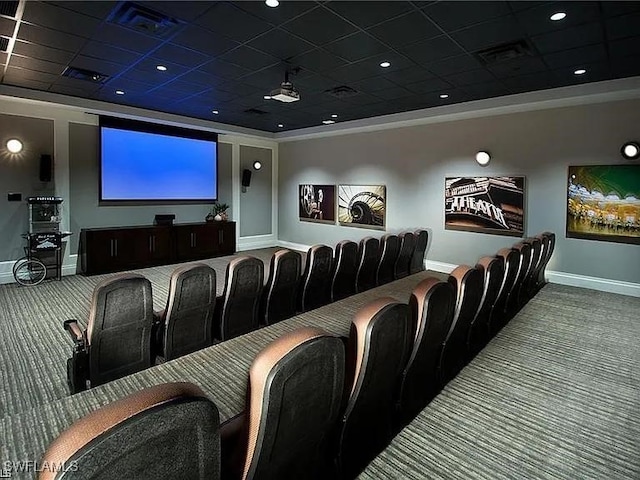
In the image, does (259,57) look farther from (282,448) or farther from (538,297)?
(538,297)

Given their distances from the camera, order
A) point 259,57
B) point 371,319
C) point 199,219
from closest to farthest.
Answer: point 371,319
point 259,57
point 199,219

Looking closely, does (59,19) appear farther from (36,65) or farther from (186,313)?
(186,313)

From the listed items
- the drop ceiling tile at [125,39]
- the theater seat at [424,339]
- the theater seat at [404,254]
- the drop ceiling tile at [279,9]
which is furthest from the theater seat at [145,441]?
the theater seat at [404,254]

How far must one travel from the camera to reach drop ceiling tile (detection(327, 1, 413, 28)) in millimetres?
3430

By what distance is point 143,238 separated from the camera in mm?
7773

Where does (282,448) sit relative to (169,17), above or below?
below

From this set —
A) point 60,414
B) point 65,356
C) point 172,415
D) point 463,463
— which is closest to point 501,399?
point 463,463

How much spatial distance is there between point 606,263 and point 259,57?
603cm

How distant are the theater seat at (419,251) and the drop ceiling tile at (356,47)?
3440 millimetres

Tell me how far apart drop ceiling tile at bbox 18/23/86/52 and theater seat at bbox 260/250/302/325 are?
11.2ft

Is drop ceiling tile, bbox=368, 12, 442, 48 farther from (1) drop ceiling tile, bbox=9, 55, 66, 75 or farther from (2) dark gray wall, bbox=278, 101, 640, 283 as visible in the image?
(1) drop ceiling tile, bbox=9, 55, 66, 75

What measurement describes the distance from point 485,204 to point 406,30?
4115 mm

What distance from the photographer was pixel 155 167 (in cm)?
846

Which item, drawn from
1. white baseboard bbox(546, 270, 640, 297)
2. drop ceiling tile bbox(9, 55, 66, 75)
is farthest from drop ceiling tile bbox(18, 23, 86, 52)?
white baseboard bbox(546, 270, 640, 297)
